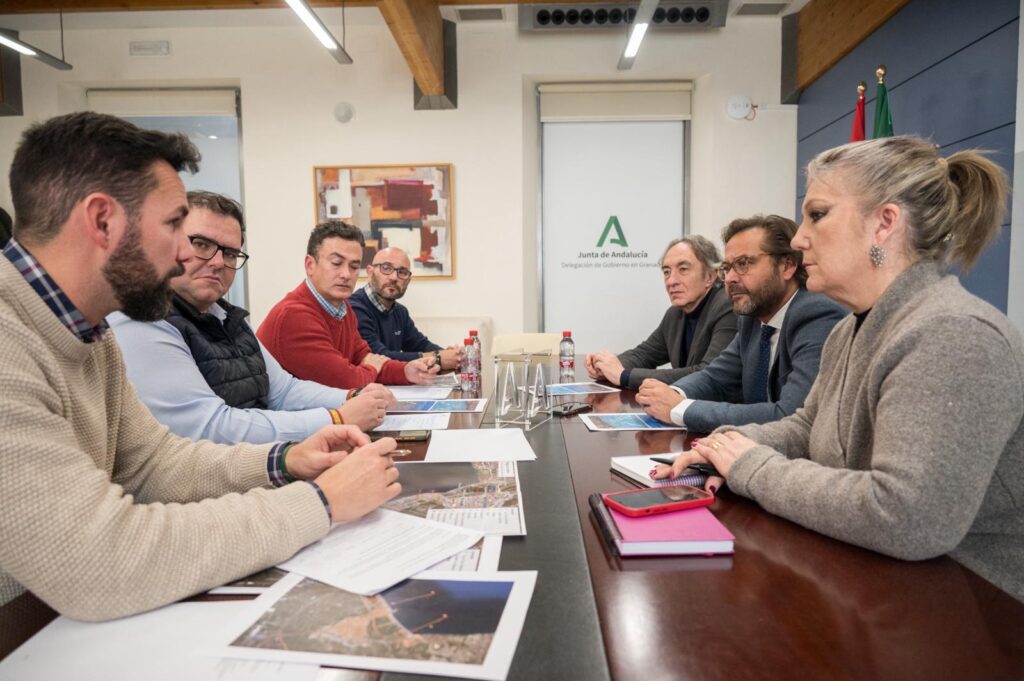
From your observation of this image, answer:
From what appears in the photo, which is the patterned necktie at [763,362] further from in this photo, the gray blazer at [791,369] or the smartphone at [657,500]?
the smartphone at [657,500]

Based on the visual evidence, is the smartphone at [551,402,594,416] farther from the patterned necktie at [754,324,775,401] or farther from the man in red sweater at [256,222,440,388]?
the man in red sweater at [256,222,440,388]

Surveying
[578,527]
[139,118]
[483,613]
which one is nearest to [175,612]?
[483,613]

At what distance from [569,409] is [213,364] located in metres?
1.10

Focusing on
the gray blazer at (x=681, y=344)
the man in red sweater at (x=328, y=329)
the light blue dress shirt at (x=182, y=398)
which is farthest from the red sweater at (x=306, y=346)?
the gray blazer at (x=681, y=344)

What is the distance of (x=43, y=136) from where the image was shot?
923mm

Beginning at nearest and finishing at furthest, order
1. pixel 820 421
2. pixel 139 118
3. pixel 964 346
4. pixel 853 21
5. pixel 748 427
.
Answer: pixel 964 346 → pixel 820 421 → pixel 748 427 → pixel 853 21 → pixel 139 118

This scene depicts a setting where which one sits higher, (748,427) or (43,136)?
(43,136)

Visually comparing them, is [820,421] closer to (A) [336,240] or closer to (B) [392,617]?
(B) [392,617]

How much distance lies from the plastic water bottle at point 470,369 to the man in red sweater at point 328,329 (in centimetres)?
33

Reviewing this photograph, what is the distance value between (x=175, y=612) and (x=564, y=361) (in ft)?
7.40

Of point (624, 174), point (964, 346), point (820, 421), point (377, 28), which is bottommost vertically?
point (820, 421)

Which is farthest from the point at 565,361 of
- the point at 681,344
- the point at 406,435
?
the point at 406,435

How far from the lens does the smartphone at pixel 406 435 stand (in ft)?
5.29

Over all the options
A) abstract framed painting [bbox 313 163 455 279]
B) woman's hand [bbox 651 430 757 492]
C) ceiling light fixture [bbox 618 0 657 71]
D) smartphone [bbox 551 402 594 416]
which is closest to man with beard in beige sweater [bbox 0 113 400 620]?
woman's hand [bbox 651 430 757 492]
